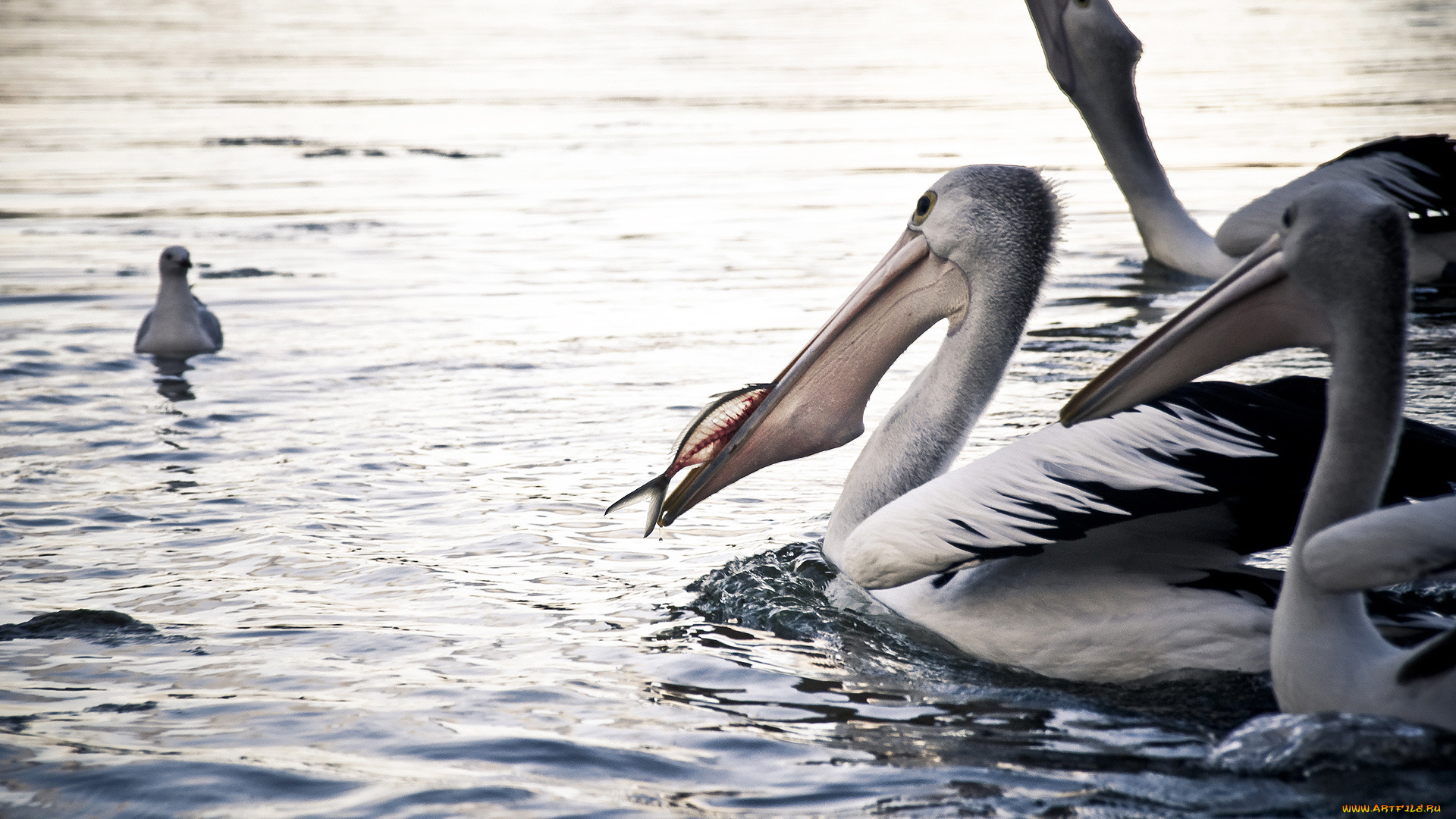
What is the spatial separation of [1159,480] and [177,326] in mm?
5248

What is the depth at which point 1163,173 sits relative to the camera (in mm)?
7254

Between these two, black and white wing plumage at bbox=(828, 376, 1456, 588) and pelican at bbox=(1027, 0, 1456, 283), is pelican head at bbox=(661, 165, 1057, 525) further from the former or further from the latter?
pelican at bbox=(1027, 0, 1456, 283)

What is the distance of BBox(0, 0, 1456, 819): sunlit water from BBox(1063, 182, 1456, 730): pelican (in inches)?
5.8

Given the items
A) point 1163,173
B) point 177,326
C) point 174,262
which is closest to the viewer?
point 177,326

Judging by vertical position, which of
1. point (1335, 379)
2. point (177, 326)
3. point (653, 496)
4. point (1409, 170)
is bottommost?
point (177, 326)

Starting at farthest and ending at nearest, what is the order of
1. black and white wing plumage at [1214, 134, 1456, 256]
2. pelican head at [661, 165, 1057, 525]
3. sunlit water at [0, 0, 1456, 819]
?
black and white wing plumage at [1214, 134, 1456, 256] → pelican head at [661, 165, 1057, 525] → sunlit water at [0, 0, 1456, 819]

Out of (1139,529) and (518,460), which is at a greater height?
(1139,529)

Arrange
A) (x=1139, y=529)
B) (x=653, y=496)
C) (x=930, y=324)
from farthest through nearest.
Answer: (x=930, y=324), (x=653, y=496), (x=1139, y=529)

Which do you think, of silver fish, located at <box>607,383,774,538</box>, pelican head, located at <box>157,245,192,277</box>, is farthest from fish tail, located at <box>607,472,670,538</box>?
pelican head, located at <box>157,245,192,277</box>

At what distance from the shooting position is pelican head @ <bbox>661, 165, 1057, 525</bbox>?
3.72m

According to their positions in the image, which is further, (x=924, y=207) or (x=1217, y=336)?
(x=924, y=207)

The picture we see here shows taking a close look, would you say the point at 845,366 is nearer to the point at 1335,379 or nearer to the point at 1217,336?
the point at 1217,336

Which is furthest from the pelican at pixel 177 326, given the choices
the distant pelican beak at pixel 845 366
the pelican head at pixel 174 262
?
the distant pelican beak at pixel 845 366

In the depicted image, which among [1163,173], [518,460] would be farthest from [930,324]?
[1163,173]
